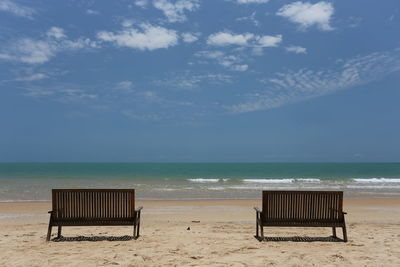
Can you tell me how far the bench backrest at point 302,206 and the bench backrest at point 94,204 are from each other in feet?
8.73

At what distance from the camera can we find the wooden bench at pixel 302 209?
6301 mm

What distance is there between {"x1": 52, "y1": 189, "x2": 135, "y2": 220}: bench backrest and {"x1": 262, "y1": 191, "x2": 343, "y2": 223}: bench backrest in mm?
2661

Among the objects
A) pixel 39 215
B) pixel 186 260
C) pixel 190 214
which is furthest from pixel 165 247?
pixel 39 215

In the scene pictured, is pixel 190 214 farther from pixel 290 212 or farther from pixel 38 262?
pixel 38 262

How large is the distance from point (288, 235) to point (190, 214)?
4784mm

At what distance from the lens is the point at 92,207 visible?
6.41 meters

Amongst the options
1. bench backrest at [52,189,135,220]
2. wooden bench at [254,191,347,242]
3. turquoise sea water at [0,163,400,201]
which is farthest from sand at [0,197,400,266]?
turquoise sea water at [0,163,400,201]

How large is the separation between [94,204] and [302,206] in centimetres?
403

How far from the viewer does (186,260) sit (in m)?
5.13

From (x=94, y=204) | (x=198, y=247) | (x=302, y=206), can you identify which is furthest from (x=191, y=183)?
(x=198, y=247)

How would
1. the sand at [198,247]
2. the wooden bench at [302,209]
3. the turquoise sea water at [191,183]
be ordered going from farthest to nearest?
the turquoise sea water at [191,183] < the wooden bench at [302,209] < the sand at [198,247]

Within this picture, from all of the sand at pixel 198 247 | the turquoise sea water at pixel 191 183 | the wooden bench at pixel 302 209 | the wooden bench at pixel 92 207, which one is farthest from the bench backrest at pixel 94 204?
the turquoise sea water at pixel 191 183

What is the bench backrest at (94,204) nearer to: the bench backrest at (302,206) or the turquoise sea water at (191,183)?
the bench backrest at (302,206)

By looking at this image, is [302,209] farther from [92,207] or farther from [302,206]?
[92,207]
